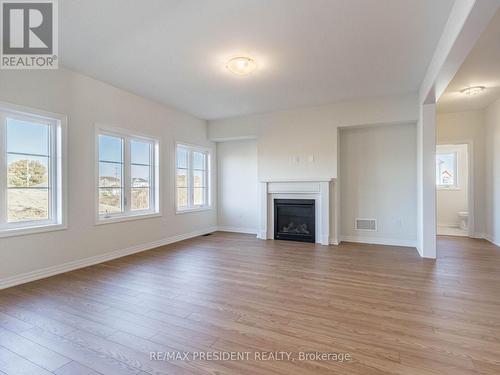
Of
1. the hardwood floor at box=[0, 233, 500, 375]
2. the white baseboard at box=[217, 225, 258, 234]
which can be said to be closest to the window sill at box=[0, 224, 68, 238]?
the hardwood floor at box=[0, 233, 500, 375]

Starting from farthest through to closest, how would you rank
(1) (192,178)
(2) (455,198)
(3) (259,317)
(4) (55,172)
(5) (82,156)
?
(2) (455,198), (1) (192,178), (5) (82,156), (4) (55,172), (3) (259,317)

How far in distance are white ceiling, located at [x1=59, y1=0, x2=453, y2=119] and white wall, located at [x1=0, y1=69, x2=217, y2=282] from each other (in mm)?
304

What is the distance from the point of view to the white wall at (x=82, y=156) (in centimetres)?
319

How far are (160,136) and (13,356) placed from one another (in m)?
3.97

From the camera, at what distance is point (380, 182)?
528cm

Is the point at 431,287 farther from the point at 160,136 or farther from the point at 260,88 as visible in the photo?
the point at 160,136

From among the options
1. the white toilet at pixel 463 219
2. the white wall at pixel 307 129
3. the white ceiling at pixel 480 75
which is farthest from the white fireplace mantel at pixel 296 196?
the white toilet at pixel 463 219

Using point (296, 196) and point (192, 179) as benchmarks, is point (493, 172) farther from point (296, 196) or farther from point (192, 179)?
point (192, 179)

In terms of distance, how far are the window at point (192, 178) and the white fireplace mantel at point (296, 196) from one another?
1562 millimetres

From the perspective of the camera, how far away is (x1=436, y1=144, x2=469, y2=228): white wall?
709 cm

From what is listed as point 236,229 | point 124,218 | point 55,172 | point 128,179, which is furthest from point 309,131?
point 55,172

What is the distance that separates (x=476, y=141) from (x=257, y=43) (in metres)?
5.46

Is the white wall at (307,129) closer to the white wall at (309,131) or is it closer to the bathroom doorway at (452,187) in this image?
the white wall at (309,131)

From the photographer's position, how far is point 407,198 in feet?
16.7
